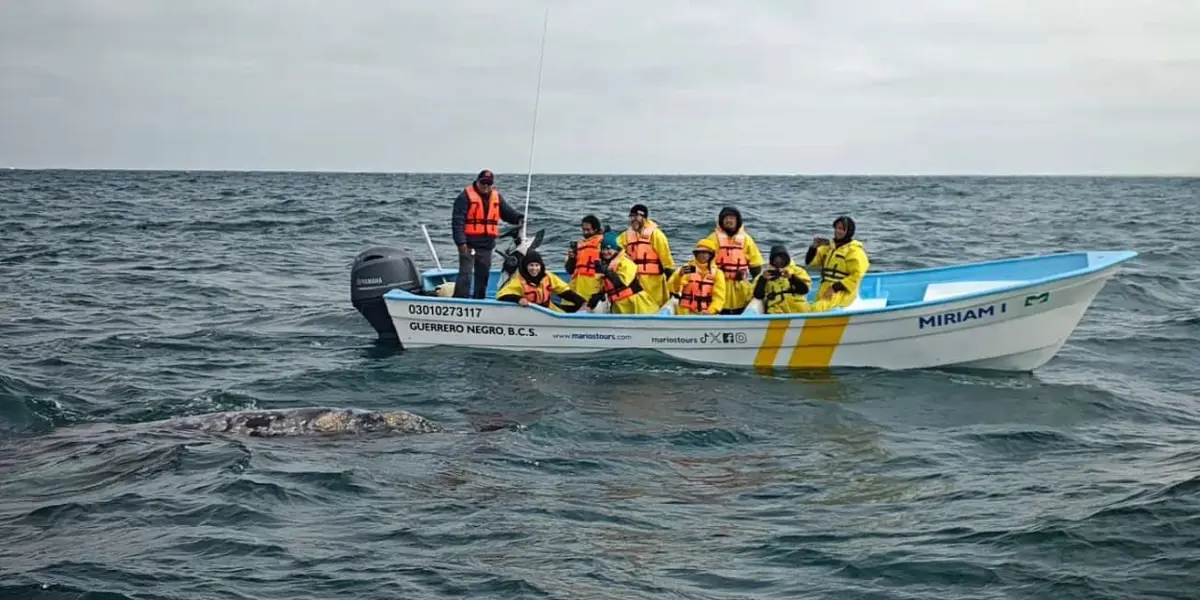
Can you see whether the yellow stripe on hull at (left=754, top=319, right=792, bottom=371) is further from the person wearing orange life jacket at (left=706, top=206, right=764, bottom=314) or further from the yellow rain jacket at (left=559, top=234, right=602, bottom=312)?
the yellow rain jacket at (left=559, top=234, right=602, bottom=312)

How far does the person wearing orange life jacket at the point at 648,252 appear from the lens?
15.6m

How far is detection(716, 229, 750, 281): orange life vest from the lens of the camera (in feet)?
50.5

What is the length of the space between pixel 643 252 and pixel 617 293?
2.14 feet

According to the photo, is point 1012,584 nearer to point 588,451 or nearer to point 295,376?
point 588,451

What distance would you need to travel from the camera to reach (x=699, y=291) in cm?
1533

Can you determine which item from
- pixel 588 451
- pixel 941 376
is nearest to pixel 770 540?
pixel 588 451

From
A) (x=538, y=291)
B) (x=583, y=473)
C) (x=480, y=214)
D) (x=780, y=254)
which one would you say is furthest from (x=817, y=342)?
(x=583, y=473)

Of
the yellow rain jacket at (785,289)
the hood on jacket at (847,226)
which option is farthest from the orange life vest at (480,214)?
the hood on jacket at (847,226)

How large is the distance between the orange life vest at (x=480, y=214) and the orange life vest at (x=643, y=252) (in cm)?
198

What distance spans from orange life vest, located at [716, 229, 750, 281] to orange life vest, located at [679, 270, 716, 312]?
0.34 meters

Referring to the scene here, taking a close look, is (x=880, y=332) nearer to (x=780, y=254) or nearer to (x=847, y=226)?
(x=847, y=226)

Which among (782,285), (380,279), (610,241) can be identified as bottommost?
(380,279)

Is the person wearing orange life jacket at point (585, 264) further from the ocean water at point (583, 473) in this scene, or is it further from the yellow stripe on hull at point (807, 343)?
the yellow stripe on hull at point (807, 343)

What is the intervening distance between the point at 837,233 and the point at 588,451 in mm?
5190
